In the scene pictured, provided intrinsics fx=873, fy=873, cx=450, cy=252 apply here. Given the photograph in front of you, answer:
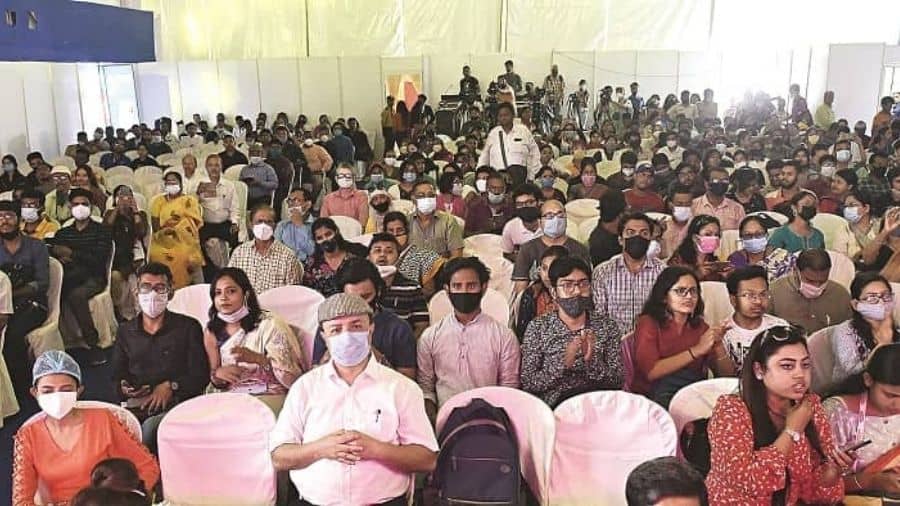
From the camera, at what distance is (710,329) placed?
12.7 ft

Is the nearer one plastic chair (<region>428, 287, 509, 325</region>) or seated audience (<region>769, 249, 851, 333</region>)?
seated audience (<region>769, 249, 851, 333</region>)

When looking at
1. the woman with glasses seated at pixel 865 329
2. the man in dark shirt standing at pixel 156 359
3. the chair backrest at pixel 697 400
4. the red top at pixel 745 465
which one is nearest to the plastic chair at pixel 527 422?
the chair backrest at pixel 697 400

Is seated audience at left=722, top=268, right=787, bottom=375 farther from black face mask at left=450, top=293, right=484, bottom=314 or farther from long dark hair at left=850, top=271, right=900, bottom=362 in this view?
black face mask at left=450, top=293, right=484, bottom=314

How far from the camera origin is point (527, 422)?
3309 millimetres

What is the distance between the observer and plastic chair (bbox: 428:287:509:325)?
454 centimetres

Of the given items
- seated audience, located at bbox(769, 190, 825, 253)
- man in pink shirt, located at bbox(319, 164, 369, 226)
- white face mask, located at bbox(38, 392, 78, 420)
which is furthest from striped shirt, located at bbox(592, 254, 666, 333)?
man in pink shirt, located at bbox(319, 164, 369, 226)

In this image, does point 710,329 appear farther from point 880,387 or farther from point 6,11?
point 6,11

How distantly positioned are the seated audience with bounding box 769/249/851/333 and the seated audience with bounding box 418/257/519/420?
4.91 ft

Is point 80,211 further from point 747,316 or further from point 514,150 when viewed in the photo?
point 747,316

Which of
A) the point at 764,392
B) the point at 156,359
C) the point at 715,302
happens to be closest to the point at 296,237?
the point at 156,359

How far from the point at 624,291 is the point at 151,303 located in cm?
237

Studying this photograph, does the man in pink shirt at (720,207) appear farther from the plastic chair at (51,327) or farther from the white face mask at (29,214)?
the white face mask at (29,214)

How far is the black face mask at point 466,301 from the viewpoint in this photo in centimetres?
398

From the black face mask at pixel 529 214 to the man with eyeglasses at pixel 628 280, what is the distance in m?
1.27
